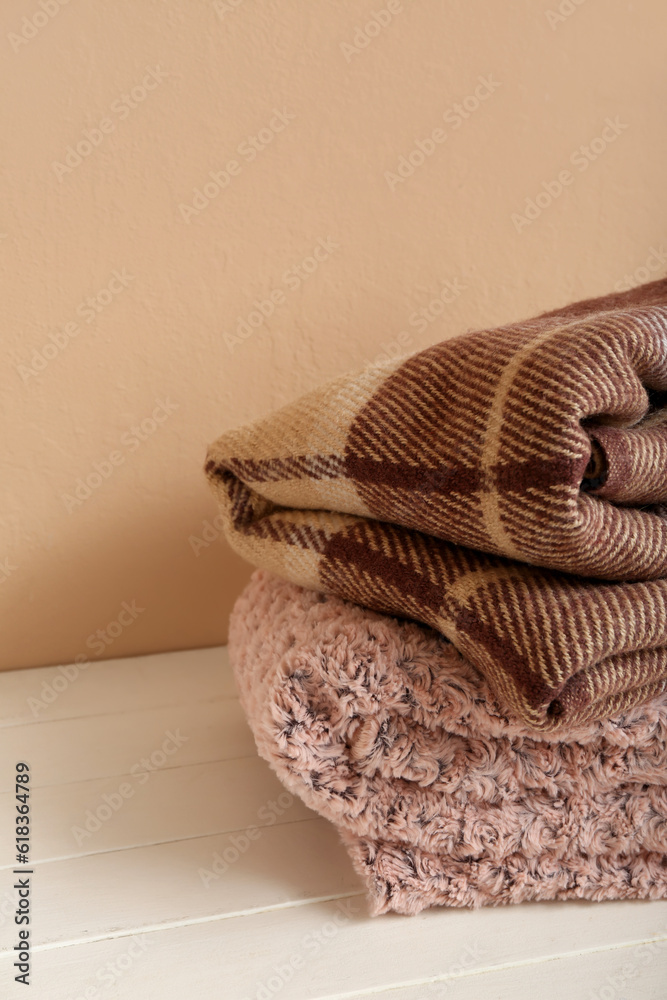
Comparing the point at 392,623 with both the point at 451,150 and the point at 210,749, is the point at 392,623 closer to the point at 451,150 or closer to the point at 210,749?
the point at 210,749

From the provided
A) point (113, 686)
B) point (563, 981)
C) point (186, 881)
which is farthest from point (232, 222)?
point (563, 981)

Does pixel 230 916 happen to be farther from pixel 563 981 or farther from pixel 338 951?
pixel 563 981

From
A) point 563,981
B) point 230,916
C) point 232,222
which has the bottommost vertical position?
point 563,981

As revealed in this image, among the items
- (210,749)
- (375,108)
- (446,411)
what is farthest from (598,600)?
(375,108)

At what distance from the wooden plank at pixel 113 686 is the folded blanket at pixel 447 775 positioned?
12.5 inches

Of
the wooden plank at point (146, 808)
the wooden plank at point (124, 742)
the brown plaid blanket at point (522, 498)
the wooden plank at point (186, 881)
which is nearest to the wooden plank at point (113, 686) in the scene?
the wooden plank at point (124, 742)

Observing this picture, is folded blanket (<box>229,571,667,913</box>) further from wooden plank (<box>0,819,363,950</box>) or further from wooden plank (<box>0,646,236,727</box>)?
wooden plank (<box>0,646,236,727</box>)

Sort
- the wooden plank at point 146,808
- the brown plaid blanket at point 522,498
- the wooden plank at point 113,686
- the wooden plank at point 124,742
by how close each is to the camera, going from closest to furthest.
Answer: the brown plaid blanket at point 522,498, the wooden plank at point 146,808, the wooden plank at point 124,742, the wooden plank at point 113,686

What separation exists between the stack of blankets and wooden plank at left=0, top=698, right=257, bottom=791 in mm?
159

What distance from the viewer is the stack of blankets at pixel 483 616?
504 mm

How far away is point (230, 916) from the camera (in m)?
0.59

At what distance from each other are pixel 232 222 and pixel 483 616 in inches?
22.4

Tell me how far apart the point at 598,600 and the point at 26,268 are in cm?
67

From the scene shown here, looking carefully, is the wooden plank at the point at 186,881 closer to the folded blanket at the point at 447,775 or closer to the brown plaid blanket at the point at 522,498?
the folded blanket at the point at 447,775
